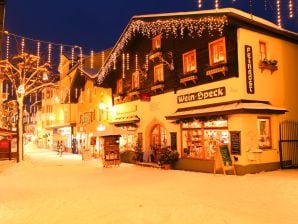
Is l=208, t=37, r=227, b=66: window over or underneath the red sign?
over

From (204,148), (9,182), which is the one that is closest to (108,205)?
(9,182)

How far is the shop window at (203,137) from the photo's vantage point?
1585 cm

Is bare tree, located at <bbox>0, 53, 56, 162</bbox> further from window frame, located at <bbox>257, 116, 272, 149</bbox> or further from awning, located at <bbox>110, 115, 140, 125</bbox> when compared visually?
window frame, located at <bbox>257, 116, 272, 149</bbox>

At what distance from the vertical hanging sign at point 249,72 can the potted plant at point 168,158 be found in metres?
5.59

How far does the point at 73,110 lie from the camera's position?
125 feet

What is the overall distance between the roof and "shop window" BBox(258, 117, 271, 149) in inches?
165

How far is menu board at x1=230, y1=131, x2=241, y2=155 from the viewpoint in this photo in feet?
48.2

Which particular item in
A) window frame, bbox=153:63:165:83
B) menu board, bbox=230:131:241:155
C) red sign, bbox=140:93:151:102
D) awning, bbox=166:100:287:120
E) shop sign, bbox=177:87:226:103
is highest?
window frame, bbox=153:63:165:83

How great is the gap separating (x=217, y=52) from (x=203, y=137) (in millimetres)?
4201

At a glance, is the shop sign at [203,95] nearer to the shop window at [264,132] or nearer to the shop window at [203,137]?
the shop window at [203,137]

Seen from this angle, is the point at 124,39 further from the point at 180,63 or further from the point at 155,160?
the point at 155,160

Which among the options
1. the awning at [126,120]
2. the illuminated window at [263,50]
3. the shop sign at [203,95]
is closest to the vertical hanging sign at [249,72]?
the illuminated window at [263,50]

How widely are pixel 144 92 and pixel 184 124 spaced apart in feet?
16.7

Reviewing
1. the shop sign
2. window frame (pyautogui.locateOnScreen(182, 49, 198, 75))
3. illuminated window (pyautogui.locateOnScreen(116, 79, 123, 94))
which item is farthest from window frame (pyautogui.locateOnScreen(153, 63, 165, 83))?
illuminated window (pyautogui.locateOnScreen(116, 79, 123, 94))
